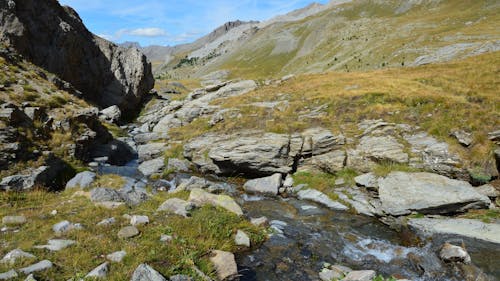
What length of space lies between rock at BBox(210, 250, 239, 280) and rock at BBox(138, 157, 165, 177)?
1568 centimetres

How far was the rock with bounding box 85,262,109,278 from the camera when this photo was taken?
878 cm

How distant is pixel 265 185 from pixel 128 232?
38.7 feet

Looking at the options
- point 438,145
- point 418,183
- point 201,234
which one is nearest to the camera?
point 201,234

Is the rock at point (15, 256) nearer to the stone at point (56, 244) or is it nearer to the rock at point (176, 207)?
the stone at point (56, 244)

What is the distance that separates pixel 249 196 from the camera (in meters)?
21.0

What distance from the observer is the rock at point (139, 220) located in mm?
12492

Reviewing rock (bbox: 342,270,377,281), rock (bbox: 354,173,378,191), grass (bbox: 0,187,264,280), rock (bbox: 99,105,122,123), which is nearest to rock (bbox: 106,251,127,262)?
grass (bbox: 0,187,264,280)

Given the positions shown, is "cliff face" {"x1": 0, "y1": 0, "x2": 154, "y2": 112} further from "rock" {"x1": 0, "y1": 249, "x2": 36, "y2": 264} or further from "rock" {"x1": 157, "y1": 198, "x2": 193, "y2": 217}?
"rock" {"x1": 0, "y1": 249, "x2": 36, "y2": 264}

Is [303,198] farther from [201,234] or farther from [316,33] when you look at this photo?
[316,33]

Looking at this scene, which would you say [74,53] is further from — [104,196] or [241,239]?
[241,239]

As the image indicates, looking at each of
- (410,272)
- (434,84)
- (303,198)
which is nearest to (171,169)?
(303,198)

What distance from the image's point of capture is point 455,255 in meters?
12.4

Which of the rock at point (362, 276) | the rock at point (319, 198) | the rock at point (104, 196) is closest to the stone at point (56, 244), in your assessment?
the rock at point (104, 196)

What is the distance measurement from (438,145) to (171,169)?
19998 mm
